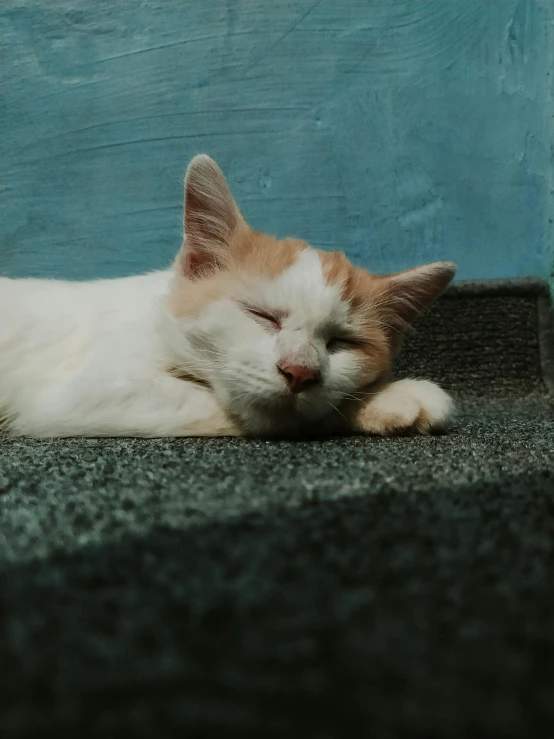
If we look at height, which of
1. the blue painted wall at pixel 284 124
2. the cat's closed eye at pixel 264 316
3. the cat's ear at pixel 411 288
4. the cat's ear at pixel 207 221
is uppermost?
the blue painted wall at pixel 284 124

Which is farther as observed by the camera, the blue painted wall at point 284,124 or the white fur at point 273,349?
the blue painted wall at point 284,124

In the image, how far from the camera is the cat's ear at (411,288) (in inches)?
40.0

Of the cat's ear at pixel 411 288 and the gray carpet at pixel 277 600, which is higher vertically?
the cat's ear at pixel 411 288

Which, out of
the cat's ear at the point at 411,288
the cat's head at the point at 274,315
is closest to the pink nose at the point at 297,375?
the cat's head at the point at 274,315

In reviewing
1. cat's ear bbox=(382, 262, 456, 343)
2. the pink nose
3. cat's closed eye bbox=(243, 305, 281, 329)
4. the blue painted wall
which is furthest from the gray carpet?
the blue painted wall

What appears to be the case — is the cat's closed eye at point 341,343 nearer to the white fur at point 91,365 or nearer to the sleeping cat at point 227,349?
the sleeping cat at point 227,349

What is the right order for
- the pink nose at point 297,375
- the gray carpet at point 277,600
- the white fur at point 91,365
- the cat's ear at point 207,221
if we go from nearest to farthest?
the gray carpet at point 277,600 < the pink nose at point 297,375 < the white fur at point 91,365 < the cat's ear at point 207,221

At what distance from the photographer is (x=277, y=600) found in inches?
12.4

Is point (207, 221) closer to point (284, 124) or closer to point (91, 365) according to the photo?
point (91, 365)

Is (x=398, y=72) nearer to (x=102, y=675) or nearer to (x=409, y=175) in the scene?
(x=409, y=175)

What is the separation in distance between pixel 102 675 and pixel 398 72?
155cm

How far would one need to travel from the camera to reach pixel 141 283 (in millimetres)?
1147

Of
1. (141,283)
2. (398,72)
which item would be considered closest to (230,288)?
(141,283)

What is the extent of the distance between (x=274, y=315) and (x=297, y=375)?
133mm
